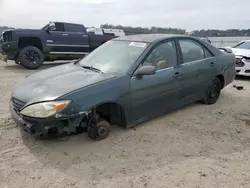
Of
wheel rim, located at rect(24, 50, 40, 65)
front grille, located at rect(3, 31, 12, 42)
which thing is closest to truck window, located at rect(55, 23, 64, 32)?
wheel rim, located at rect(24, 50, 40, 65)

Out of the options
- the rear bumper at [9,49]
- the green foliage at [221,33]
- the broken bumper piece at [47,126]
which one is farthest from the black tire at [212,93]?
the green foliage at [221,33]

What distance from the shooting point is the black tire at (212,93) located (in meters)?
5.00

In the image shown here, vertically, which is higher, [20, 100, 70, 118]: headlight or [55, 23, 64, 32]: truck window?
[55, 23, 64, 32]: truck window

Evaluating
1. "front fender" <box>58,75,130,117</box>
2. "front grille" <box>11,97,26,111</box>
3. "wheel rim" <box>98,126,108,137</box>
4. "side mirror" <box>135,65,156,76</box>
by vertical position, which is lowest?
"wheel rim" <box>98,126,108,137</box>

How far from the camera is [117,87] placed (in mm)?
3283

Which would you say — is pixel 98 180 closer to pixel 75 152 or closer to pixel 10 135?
pixel 75 152

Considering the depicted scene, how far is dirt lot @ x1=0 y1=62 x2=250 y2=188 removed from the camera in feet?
8.43

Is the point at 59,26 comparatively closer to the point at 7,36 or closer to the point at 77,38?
the point at 77,38

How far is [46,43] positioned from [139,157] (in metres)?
7.85

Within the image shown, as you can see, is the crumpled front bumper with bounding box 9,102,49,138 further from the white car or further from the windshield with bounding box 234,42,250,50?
the windshield with bounding box 234,42,250,50

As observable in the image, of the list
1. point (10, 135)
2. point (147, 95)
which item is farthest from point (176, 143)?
point (10, 135)

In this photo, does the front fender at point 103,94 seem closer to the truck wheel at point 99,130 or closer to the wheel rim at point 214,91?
the truck wheel at point 99,130

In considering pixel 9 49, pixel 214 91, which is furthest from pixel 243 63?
pixel 9 49

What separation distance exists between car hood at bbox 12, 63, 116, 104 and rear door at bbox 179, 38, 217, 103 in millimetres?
1594
